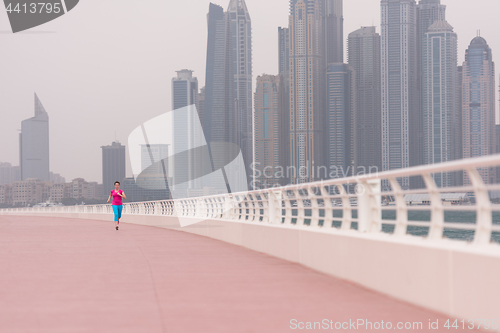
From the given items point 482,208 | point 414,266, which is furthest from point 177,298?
point 482,208

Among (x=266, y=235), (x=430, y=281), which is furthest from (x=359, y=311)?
(x=266, y=235)

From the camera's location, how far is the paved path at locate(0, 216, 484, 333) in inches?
256

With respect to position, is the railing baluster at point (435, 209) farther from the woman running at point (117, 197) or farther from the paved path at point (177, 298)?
the woman running at point (117, 197)

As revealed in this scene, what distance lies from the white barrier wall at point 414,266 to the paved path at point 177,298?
19 centimetres

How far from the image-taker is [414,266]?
304 inches

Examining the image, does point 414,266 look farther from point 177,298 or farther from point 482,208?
point 177,298

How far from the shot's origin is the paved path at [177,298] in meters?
6.51

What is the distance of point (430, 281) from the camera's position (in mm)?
7293

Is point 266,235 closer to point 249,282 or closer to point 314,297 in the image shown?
point 249,282

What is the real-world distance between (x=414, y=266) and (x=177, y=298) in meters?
2.69

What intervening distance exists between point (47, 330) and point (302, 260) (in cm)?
698

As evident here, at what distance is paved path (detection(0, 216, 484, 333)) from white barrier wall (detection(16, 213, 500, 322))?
0.19m

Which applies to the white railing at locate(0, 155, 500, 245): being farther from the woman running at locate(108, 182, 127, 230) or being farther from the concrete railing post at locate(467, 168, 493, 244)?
the woman running at locate(108, 182, 127, 230)

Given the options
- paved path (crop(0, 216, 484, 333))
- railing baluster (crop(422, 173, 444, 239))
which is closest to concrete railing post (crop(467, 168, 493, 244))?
railing baluster (crop(422, 173, 444, 239))
